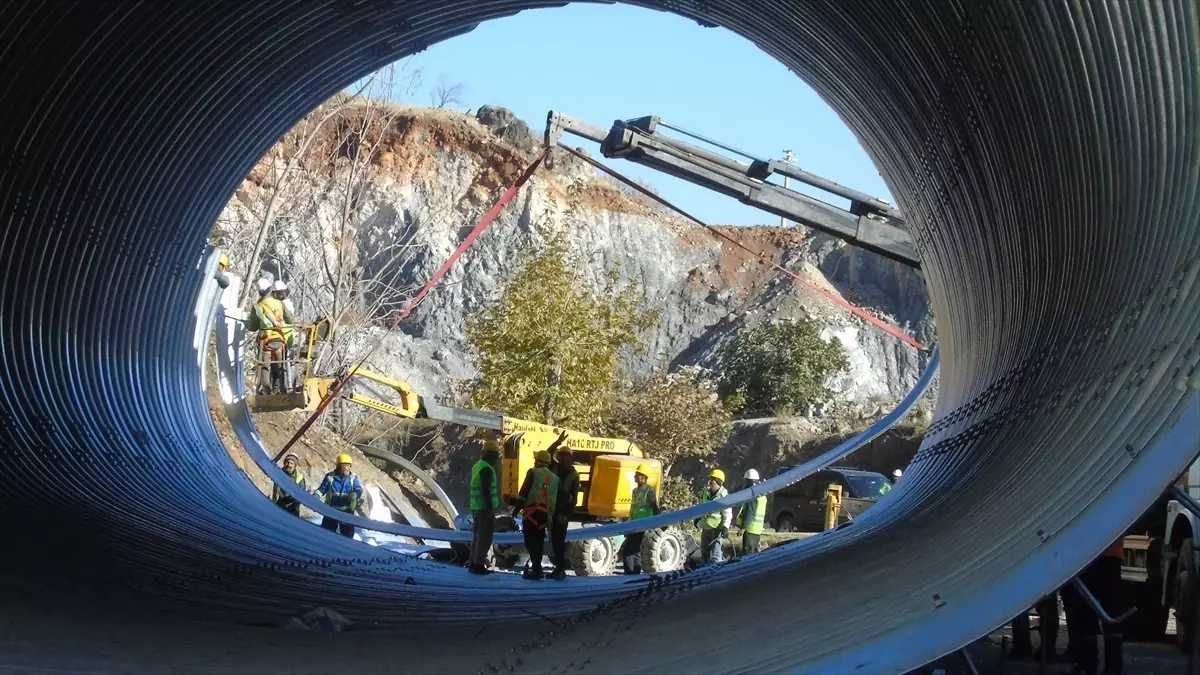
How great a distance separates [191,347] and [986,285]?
26.0ft

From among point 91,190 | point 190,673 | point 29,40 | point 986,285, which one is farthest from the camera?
point 91,190

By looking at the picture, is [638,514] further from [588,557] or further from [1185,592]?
[1185,592]

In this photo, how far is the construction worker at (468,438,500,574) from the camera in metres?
12.1

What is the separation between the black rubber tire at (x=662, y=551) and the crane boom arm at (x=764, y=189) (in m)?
4.39

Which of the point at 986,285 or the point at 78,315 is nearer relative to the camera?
the point at 986,285

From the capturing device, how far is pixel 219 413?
2686 centimetres

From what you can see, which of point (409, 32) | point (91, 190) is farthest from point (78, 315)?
point (409, 32)

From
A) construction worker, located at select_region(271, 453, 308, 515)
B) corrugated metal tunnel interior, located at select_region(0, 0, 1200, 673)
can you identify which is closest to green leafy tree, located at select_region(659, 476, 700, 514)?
construction worker, located at select_region(271, 453, 308, 515)

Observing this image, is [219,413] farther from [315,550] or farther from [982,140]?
[982,140]

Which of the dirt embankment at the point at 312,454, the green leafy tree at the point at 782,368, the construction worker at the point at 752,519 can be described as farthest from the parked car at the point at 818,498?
the green leafy tree at the point at 782,368

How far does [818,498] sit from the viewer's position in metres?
25.1

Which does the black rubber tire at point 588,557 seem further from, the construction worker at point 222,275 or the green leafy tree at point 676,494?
the green leafy tree at point 676,494

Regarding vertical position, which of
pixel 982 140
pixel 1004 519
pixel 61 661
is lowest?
pixel 61 661

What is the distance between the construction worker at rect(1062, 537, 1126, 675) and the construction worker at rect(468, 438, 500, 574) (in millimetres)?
5684
